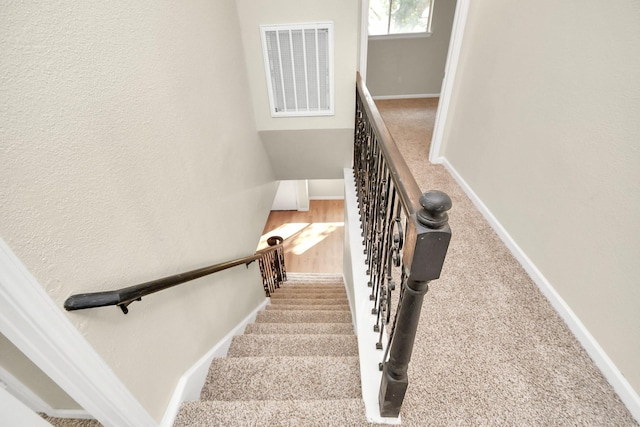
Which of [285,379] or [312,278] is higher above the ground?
[285,379]

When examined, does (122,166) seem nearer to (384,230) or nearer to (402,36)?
(384,230)

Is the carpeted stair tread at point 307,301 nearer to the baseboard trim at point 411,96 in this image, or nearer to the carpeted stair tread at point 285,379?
the carpeted stair tread at point 285,379

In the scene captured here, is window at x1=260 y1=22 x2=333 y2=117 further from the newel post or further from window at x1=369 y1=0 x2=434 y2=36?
window at x1=369 y1=0 x2=434 y2=36

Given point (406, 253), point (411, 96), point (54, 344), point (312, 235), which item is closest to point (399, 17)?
point (411, 96)

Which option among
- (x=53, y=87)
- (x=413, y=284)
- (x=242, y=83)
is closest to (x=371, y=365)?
(x=413, y=284)

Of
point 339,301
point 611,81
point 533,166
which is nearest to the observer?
point 611,81

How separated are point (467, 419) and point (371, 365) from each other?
0.47 m

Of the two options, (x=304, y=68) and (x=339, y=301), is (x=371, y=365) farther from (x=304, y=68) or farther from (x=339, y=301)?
(x=304, y=68)

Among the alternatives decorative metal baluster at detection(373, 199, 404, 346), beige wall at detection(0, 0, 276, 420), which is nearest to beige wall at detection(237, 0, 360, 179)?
beige wall at detection(0, 0, 276, 420)

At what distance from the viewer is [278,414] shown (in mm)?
1303

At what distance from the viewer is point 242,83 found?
9.53 ft

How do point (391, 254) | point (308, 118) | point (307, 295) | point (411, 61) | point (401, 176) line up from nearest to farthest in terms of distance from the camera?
point (401, 176) → point (391, 254) → point (308, 118) → point (307, 295) → point (411, 61)

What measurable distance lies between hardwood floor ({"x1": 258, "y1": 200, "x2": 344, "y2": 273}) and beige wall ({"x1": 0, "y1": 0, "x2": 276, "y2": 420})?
4.30m

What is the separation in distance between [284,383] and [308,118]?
277 cm
